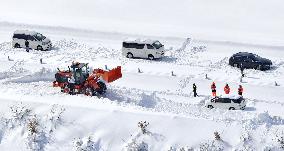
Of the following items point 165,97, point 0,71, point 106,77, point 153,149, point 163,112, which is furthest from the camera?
point 0,71

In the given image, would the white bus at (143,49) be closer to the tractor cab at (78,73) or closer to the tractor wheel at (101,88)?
the tractor wheel at (101,88)

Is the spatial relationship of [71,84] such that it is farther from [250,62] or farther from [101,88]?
[250,62]

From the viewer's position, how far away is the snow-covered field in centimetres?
2741

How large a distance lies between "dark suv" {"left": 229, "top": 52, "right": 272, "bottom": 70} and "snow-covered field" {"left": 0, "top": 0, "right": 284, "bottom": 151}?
615 millimetres

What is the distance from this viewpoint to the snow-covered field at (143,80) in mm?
27406

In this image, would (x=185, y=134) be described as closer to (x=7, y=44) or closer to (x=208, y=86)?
(x=208, y=86)

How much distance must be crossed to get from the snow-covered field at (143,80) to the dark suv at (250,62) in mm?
615

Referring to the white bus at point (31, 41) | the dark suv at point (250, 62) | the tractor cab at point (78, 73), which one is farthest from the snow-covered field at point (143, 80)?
the tractor cab at point (78, 73)

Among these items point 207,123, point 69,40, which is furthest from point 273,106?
point 69,40

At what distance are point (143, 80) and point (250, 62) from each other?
363 inches

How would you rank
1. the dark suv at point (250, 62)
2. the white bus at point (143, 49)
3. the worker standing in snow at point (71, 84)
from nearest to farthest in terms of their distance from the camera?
the worker standing in snow at point (71, 84), the dark suv at point (250, 62), the white bus at point (143, 49)

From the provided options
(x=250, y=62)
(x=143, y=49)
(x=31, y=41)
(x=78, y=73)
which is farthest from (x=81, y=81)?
(x=31, y=41)

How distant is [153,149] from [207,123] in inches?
127

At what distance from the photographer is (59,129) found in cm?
2802
